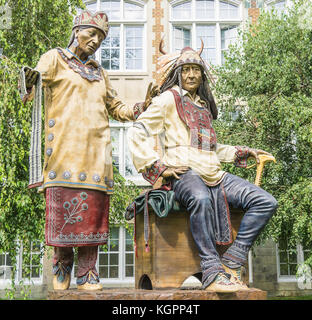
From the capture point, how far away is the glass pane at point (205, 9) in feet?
49.9

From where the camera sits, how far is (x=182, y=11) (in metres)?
15.3

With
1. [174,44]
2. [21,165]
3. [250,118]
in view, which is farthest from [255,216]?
[174,44]

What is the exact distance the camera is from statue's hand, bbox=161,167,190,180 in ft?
11.7

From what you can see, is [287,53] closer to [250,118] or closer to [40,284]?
[250,118]

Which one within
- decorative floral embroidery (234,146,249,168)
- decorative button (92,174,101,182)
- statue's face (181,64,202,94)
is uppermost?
statue's face (181,64,202,94)

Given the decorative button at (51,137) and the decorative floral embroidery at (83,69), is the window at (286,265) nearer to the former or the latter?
the decorative floral embroidery at (83,69)

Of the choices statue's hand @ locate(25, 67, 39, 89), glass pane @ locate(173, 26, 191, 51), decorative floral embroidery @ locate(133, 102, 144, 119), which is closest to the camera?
statue's hand @ locate(25, 67, 39, 89)

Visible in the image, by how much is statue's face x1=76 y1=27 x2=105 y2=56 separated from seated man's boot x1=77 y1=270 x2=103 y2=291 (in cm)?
171

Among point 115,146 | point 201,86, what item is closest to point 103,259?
point 115,146

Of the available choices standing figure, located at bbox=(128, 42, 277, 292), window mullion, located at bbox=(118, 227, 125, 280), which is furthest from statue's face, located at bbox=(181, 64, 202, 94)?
window mullion, located at bbox=(118, 227, 125, 280)

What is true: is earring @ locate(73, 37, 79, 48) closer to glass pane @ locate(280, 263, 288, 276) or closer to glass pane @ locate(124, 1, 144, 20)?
glass pane @ locate(124, 1, 144, 20)

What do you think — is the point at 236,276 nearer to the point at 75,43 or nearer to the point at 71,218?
the point at 71,218

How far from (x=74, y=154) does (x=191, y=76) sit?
116 cm
